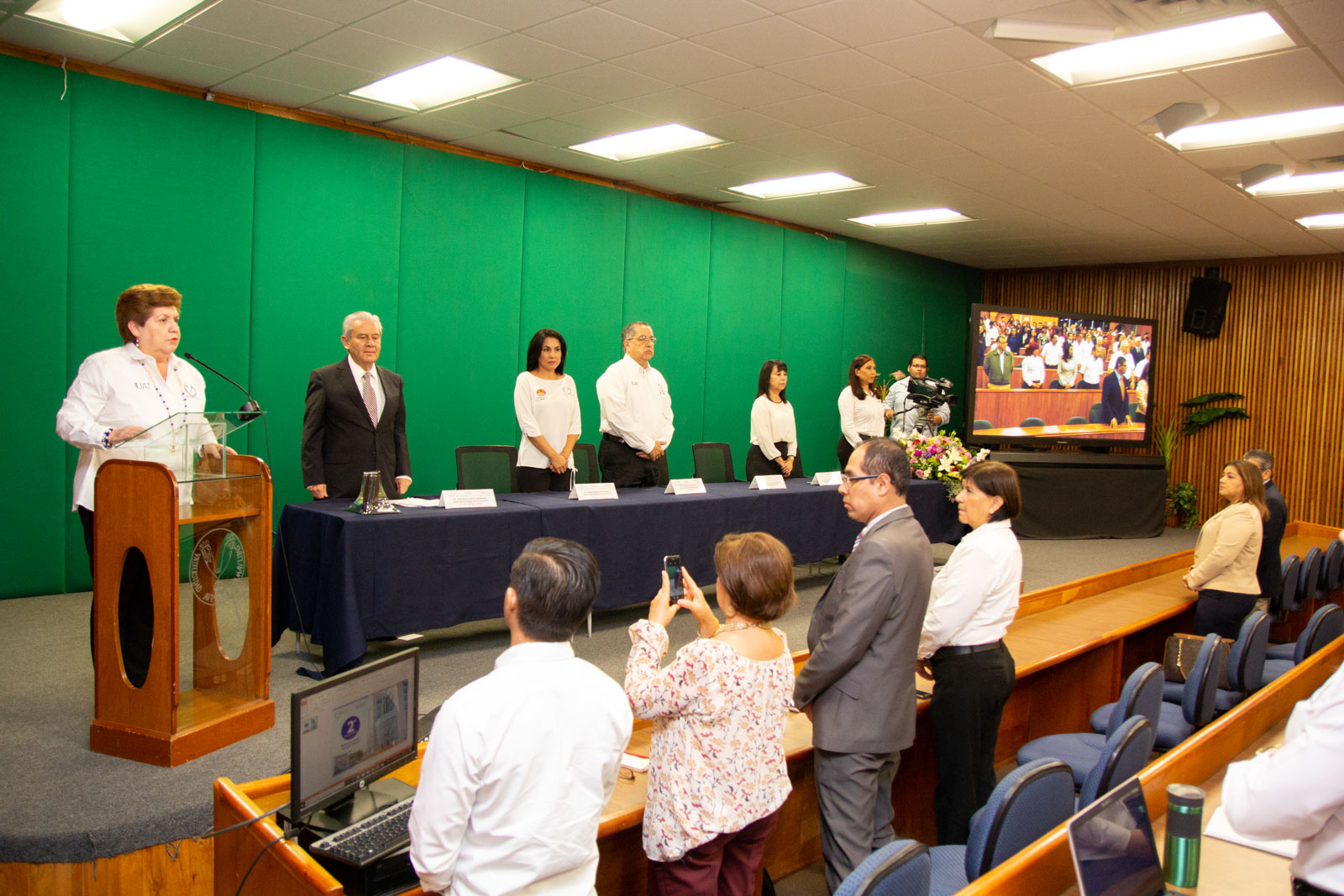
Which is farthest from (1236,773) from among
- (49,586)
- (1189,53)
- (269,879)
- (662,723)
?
(49,586)

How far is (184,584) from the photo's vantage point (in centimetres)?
296

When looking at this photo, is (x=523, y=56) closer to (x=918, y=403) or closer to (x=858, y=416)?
(x=858, y=416)

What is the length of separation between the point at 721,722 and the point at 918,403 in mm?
7052

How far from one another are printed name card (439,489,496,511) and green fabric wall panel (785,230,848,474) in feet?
18.7

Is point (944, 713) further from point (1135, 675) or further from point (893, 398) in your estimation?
point (893, 398)

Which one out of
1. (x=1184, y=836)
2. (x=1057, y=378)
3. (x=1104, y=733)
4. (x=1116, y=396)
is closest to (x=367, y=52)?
(x=1104, y=733)

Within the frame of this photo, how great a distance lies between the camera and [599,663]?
4.29 m

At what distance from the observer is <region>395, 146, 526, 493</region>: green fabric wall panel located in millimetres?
6621

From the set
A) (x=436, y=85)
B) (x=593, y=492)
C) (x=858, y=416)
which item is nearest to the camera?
(x=593, y=492)

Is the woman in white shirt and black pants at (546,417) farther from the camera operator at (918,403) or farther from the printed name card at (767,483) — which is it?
the camera operator at (918,403)

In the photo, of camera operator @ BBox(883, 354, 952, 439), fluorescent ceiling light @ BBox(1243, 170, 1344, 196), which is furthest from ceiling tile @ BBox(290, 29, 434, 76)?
fluorescent ceiling light @ BBox(1243, 170, 1344, 196)

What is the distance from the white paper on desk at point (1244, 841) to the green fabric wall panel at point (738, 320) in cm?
686

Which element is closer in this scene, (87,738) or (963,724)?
(963,724)

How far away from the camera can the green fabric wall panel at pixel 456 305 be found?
6.62 m
